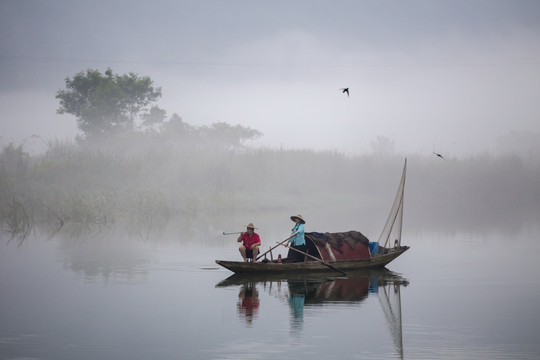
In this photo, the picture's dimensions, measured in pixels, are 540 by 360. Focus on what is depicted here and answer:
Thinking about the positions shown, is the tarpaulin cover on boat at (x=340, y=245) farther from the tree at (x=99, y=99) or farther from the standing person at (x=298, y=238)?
the tree at (x=99, y=99)

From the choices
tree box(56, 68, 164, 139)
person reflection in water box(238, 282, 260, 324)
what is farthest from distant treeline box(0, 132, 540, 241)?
person reflection in water box(238, 282, 260, 324)

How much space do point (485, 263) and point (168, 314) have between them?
408 inches

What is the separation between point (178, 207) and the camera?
35219mm

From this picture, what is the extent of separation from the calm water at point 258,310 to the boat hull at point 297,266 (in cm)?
30

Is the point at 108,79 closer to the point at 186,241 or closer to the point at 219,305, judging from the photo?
the point at 186,241

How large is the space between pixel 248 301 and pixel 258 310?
0.92m

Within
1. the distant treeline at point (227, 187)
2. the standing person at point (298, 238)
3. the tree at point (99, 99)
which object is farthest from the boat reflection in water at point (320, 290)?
the tree at point (99, 99)

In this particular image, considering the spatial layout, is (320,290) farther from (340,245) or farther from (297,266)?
(340,245)

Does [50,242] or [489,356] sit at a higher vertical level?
[50,242]

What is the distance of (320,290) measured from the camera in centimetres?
1484

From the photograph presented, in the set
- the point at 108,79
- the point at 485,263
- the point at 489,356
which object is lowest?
the point at 489,356

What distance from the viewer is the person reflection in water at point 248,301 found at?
12.2 meters

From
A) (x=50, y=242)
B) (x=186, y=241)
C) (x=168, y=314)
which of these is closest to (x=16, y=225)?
(x=50, y=242)

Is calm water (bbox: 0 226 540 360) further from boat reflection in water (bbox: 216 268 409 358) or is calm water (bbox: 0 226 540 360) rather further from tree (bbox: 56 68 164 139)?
tree (bbox: 56 68 164 139)
